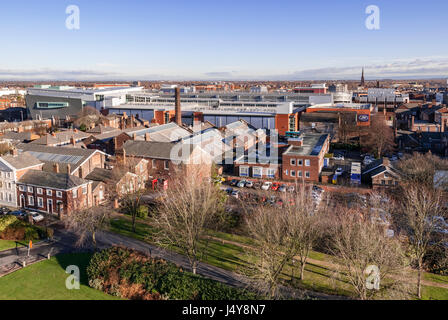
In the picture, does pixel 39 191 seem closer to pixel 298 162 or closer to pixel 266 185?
pixel 266 185

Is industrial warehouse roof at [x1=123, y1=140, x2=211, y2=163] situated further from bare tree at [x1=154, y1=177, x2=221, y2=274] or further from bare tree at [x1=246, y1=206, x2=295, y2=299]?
bare tree at [x1=246, y1=206, x2=295, y2=299]

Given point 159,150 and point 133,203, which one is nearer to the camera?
point 133,203

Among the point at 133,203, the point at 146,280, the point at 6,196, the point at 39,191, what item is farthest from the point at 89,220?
the point at 6,196

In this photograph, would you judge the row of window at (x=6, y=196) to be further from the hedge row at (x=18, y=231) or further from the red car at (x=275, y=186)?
the red car at (x=275, y=186)

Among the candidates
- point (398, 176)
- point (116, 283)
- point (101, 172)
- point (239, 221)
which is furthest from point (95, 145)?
point (398, 176)

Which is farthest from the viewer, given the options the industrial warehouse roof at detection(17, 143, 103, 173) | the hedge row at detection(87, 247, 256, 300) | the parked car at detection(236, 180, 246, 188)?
the parked car at detection(236, 180, 246, 188)

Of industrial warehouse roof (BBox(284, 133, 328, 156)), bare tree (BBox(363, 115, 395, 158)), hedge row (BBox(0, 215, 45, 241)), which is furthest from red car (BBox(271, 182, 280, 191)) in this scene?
hedge row (BBox(0, 215, 45, 241))
